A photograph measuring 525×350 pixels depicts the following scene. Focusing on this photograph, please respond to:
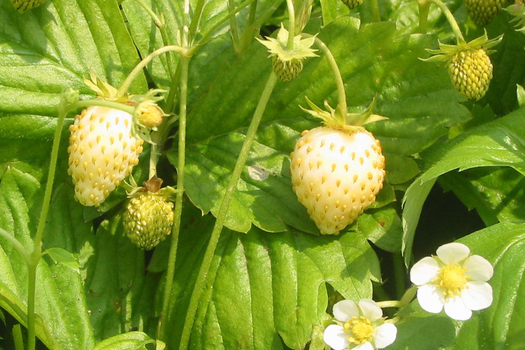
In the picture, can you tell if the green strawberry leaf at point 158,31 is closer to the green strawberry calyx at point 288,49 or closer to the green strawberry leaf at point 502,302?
the green strawberry calyx at point 288,49

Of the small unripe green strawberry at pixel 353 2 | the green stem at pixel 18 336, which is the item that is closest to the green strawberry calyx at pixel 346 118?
the small unripe green strawberry at pixel 353 2

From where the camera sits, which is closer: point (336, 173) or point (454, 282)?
point (454, 282)

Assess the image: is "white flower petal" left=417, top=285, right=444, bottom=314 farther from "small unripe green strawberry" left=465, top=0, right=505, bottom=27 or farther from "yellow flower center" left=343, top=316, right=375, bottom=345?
"small unripe green strawberry" left=465, top=0, right=505, bottom=27

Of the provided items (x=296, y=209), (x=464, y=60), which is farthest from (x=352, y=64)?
(x=296, y=209)

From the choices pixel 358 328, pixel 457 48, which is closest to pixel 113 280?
pixel 358 328

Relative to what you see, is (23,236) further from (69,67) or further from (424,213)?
(424,213)

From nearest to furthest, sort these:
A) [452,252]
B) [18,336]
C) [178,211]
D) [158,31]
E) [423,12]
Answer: [452,252]
[18,336]
[178,211]
[423,12]
[158,31]

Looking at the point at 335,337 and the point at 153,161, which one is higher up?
the point at 153,161

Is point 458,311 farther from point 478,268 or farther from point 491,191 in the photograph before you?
point 491,191
